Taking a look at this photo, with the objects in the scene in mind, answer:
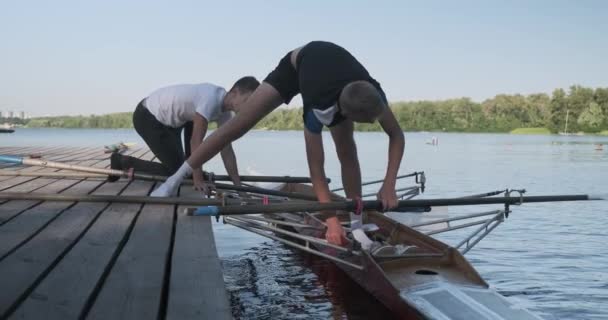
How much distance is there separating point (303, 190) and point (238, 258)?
65.7 inches

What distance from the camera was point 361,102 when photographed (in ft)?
15.5

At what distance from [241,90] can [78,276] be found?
14.0 feet

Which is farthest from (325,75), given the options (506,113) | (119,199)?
(506,113)

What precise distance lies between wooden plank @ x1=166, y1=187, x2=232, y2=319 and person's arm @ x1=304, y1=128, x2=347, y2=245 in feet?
3.86

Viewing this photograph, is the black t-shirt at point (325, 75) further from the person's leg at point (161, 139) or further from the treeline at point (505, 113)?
the treeline at point (505, 113)

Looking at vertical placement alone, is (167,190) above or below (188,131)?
below

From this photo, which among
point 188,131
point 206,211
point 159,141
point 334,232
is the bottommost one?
point 334,232

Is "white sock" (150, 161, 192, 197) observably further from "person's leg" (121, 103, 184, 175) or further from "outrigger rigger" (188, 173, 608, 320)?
"person's leg" (121, 103, 184, 175)

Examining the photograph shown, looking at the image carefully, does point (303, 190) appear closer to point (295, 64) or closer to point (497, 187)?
point (295, 64)

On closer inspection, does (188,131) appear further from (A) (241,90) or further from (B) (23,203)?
(B) (23,203)

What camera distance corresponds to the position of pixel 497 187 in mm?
23719

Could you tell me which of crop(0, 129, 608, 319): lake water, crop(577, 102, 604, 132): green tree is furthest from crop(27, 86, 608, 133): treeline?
crop(0, 129, 608, 319): lake water

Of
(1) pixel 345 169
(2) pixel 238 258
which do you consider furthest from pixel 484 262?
(1) pixel 345 169

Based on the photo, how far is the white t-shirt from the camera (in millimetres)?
7578
